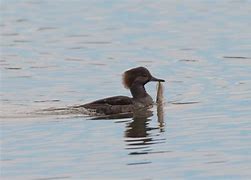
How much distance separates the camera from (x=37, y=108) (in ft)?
79.0

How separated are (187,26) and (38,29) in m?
4.73

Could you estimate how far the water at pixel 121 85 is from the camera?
60.2 feet

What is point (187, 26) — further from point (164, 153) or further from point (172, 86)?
point (164, 153)

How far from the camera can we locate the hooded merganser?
77.4 ft

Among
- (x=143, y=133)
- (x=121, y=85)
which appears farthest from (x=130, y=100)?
(x=143, y=133)

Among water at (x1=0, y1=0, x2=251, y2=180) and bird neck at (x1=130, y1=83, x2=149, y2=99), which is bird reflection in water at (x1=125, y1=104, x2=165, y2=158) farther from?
bird neck at (x1=130, y1=83, x2=149, y2=99)

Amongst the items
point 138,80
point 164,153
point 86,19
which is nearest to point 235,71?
point 138,80

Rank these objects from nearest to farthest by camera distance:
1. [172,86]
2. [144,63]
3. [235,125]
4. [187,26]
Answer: [235,125], [172,86], [144,63], [187,26]

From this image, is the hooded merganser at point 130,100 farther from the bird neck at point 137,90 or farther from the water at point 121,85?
the water at point 121,85

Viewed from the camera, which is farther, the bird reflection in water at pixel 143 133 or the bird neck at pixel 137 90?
the bird neck at pixel 137 90

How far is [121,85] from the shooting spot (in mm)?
26984

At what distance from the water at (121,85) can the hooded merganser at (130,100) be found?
0.43 meters

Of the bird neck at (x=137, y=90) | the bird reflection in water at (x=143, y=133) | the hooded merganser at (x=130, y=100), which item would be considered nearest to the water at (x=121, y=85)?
the bird reflection in water at (x=143, y=133)

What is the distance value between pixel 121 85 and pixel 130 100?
2.70 metres
